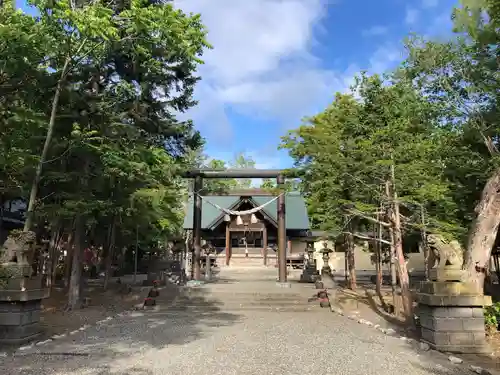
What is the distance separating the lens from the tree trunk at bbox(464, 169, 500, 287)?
28.3 feet

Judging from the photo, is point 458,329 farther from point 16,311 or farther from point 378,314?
point 16,311

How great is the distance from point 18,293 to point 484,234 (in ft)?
31.9

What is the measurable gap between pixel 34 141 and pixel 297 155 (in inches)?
385

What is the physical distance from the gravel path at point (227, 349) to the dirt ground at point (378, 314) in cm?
65

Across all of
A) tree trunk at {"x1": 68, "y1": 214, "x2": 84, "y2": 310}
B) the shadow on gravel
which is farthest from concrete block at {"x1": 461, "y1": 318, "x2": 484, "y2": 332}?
tree trunk at {"x1": 68, "y1": 214, "x2": 84, "y2": 310}

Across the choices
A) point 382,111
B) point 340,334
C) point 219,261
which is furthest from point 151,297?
point 219,261

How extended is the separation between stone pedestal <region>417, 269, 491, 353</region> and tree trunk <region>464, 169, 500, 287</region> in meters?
1.87

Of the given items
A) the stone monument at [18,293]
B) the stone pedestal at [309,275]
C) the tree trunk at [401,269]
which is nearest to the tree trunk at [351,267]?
the stone pedestal at [309,275]

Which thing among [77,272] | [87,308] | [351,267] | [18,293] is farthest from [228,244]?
[18,293]

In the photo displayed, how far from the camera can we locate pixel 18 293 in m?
7.28

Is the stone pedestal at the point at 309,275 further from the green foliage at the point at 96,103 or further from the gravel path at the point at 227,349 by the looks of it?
the green foliage at the point at 96,103

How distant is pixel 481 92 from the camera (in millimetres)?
10023

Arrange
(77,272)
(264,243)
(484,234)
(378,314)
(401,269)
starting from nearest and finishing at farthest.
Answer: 1. (484,234)
2. (401,269)
3. (378,314)
4. (77,272)
5. (264,243)

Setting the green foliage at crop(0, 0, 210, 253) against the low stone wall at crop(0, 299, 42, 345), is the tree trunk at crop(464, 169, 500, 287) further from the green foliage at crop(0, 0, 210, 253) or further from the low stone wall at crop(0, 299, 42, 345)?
the low stone wall at crop(0, 299, 42, 345)
